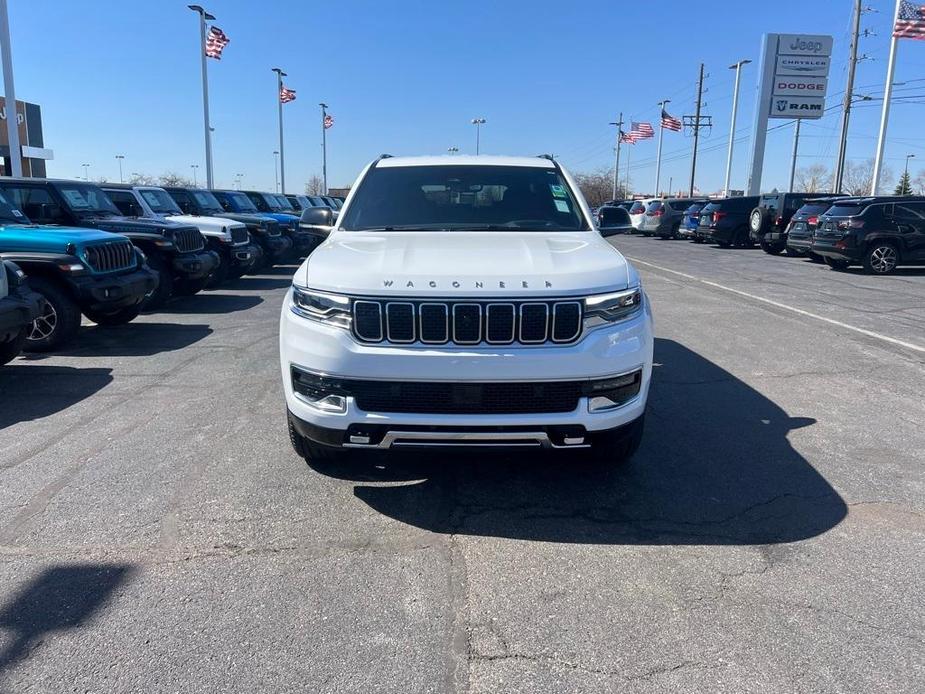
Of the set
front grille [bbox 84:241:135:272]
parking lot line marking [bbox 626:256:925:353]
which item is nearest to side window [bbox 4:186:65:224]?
front grille [bbox 84:241:135:272]

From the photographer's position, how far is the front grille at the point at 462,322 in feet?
11.4

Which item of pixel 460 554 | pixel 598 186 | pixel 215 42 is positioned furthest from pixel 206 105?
pixel 598 186

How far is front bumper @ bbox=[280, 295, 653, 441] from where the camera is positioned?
3.41 meters

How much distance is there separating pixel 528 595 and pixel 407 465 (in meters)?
1.54

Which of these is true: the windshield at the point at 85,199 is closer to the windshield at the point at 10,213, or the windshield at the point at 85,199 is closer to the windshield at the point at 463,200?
the windshield at the point at 10,213

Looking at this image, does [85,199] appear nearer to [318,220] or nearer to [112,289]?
[112,289]

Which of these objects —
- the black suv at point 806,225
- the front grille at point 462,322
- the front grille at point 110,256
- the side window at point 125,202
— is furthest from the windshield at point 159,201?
the black suv at point 806,225

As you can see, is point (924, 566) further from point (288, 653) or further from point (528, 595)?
point (288, 653)

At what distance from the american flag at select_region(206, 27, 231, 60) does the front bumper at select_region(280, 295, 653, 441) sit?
94.8ft

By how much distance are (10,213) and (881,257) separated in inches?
660

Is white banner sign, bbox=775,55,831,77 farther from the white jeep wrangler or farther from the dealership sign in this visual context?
the white jeep wrangler

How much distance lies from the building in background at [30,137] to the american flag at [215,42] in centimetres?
1693

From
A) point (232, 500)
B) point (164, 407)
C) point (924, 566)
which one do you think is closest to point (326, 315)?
point (232, 500)

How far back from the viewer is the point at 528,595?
9.86ft
